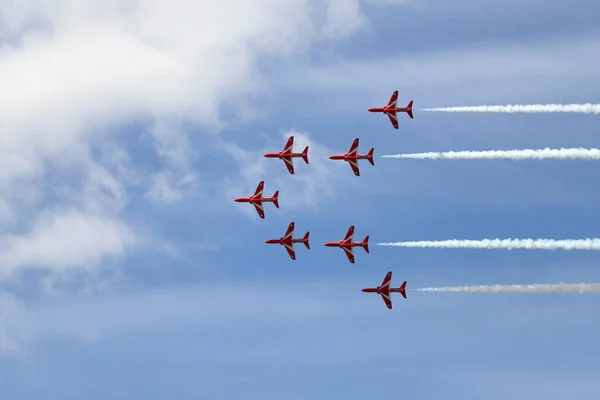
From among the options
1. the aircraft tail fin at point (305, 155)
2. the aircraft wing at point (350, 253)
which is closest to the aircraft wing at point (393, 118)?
the aircraft tail fin at point (305, 155)

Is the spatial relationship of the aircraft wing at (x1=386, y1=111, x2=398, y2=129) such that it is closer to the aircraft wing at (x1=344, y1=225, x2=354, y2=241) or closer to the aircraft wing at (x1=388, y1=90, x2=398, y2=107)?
the aircraft wing at (x1=388, y1=90, x2=398, y2=107)

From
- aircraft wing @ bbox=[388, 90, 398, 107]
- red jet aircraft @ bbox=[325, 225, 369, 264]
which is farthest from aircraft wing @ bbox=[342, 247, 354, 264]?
aircraft wing @ bbox=[388, 90, 398, 107]

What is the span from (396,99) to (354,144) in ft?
31.3

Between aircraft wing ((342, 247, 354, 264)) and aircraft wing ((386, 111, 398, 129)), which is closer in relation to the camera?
aircraft wing ((386, 111, 398, 129))

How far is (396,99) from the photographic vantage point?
192500mm

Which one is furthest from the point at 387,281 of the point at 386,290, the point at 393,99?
the point at 393,99

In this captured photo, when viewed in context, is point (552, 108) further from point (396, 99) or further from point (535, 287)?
point (396, 99)

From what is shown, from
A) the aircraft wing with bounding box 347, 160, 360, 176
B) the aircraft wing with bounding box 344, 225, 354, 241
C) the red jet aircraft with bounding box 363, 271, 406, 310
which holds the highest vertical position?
the aircraft wing with bounding box 347, 160, 360, 176

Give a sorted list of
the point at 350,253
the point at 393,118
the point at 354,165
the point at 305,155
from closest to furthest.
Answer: the point at 393,118 < the point at 350,253 < the point at 354,165 < the point at 305,155

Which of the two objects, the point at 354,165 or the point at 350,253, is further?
the point at 354,165

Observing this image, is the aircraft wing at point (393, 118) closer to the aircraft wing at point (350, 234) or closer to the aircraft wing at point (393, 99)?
the aircraft wing at point (393, 99)

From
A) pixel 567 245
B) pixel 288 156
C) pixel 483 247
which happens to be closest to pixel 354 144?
pixel 288 156

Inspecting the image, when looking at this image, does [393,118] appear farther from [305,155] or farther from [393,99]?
[305,155]

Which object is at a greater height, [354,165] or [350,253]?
[354,165]
